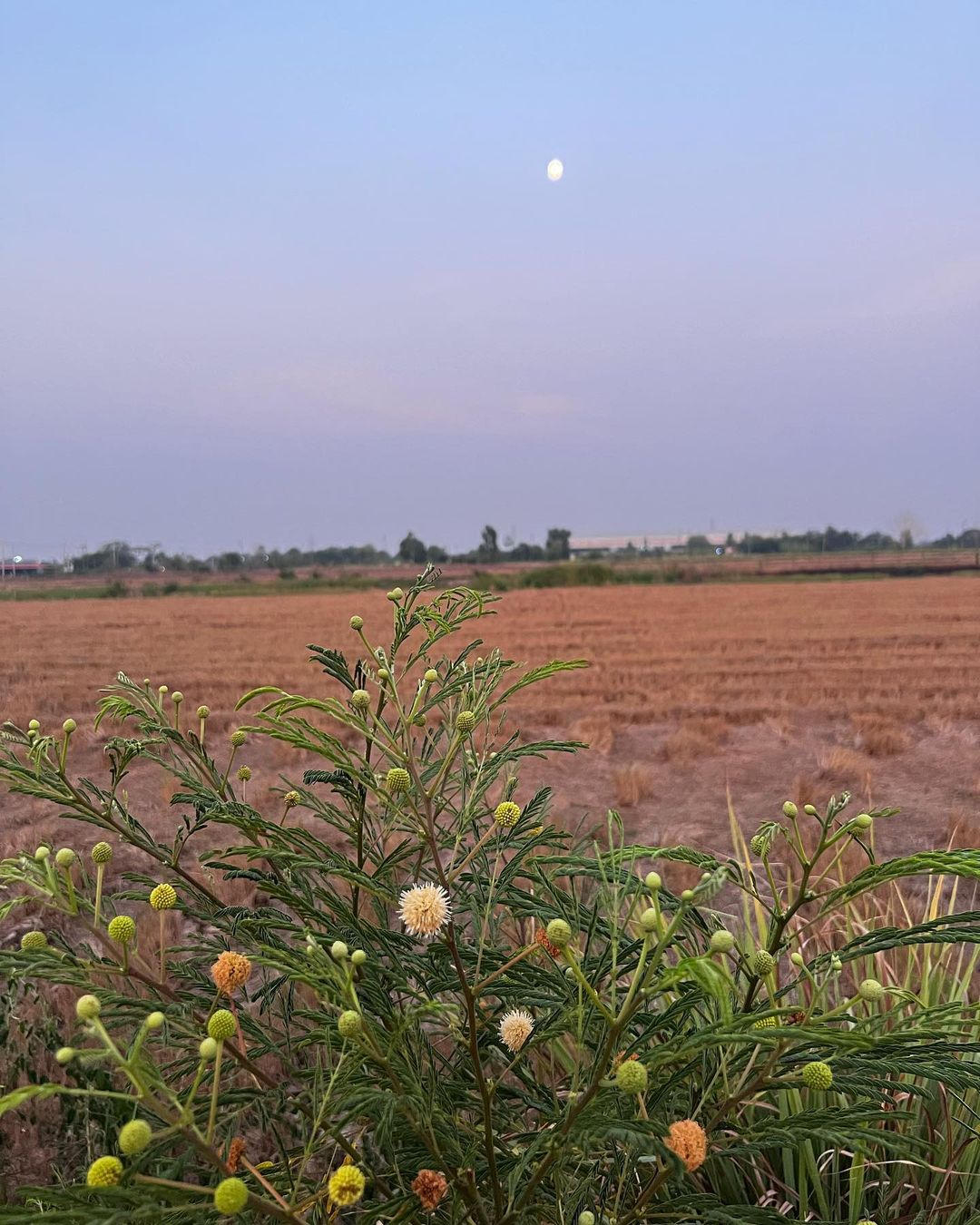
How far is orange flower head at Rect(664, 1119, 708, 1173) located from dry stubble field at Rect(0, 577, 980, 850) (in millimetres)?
2536

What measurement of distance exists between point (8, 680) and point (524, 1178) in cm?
1271

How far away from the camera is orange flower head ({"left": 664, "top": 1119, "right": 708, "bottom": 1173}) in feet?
2.14

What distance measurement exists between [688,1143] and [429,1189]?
0.32 metres

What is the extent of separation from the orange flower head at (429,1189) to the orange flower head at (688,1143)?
0.96 feet

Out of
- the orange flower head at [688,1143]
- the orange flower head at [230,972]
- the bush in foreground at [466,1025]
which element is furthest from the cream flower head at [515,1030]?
the orange flower head at [230,972]

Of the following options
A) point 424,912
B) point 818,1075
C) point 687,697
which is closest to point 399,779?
point 424,912

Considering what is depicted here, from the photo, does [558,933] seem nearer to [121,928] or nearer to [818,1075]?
[818,1075]

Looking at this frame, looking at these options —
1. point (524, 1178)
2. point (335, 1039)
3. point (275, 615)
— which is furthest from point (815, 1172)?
point (275, 615)

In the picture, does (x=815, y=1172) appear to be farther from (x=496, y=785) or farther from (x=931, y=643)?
(x=931, y=643)

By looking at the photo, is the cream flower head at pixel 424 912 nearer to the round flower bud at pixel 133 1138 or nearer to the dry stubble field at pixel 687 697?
the round flower bud at pixel 133 1138

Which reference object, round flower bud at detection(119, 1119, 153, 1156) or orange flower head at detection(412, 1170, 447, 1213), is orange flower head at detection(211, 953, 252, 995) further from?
orange flower head at detection(412, 1170, 447, 1213)

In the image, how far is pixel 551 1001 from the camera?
2.87ft

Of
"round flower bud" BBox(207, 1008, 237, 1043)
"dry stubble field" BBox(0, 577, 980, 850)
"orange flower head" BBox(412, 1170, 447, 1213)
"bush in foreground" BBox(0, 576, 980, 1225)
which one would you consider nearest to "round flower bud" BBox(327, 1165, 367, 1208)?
"bush in foreground" BBox(0, 576, 980, 1225)

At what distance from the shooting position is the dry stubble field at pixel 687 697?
5.38m
